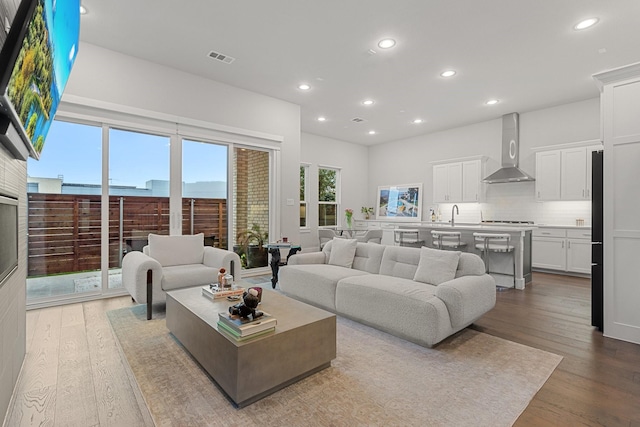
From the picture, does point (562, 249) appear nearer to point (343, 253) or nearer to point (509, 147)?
point (509, 147)

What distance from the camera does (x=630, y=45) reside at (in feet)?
12.7

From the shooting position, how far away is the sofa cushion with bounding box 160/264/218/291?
3.45 m

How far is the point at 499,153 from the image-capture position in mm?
6812

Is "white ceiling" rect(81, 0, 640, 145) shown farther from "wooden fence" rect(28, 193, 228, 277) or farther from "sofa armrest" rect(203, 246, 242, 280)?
"sofa armrest" rect(203, 246, 242, 280)

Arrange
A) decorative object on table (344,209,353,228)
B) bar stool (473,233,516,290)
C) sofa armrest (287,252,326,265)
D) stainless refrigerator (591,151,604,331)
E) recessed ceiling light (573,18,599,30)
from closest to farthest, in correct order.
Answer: stainless refrigerator (591,151,604,331) → recessed ceiling light (573,18,599,30) → sofa armrest (287,252,326,265) → bar stool (473,233,516,290) → decorative object on table (344,209,353,228)

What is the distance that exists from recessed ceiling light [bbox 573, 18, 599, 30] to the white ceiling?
84mm

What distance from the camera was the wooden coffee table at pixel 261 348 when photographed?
183 centimetres

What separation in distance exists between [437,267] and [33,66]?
3.17 m

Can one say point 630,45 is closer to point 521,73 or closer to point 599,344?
point 521,73

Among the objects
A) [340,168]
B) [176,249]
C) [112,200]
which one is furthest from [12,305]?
[340,168]

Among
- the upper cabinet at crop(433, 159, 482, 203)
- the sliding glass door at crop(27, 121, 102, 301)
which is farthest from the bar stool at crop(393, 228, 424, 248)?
the sliding glass door at crop(27, 121, 102, 301)

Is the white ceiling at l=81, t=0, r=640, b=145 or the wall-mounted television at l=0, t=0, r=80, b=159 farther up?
the white ceiling at l=81, t=0, r=640, b=145

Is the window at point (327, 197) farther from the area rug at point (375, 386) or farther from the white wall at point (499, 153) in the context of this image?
the area rug at point (375, 386)

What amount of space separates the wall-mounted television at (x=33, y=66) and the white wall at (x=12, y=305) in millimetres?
218
